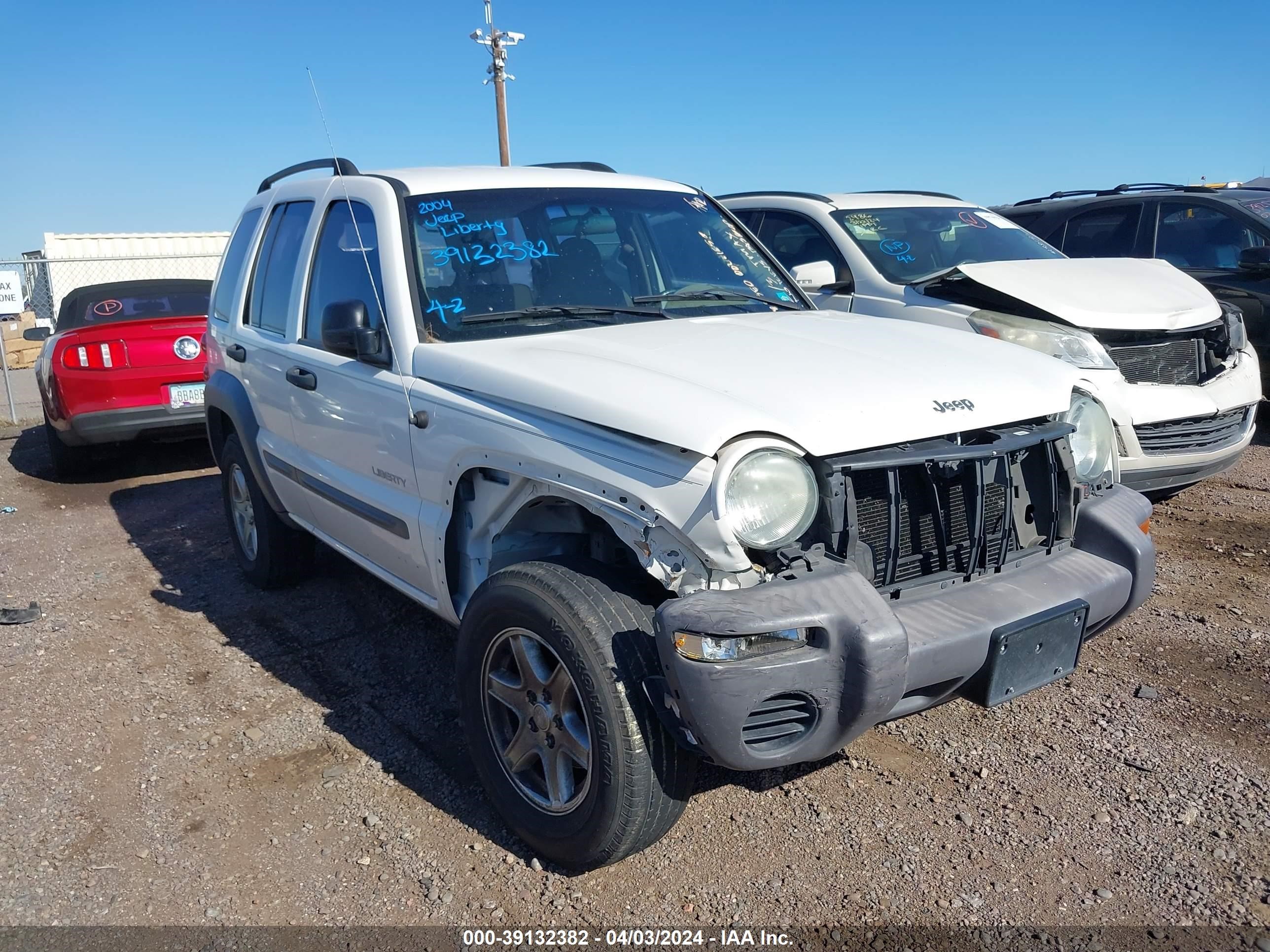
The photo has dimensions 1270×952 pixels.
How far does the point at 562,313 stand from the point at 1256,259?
5.98 m

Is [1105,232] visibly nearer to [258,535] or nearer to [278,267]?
[278,267]

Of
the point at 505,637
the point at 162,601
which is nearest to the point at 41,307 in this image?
the point at 162,601

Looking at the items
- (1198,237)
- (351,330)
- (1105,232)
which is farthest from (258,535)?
(1198,237)

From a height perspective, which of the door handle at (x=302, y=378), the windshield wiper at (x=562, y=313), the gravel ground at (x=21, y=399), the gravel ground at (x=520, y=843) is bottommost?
the gravel ground at (x=21, y=399)

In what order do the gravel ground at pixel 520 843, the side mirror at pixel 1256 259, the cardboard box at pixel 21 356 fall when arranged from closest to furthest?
the gravel ground at pixel 520 843 < the side mirror at pixel 1256 259 < the cardboard box at pixel 21 356

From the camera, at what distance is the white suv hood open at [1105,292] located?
5523mm

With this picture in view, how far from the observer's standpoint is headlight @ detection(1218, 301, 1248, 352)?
5.91 metres

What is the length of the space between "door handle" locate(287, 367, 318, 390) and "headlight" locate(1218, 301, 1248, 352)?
5.08 meters

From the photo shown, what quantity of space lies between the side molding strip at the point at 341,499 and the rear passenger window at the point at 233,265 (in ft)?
3.32

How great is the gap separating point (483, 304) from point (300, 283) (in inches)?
46.5

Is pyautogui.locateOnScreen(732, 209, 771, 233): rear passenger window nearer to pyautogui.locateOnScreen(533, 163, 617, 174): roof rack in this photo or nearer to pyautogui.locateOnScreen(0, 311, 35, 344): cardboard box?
pyautogui.locateOnScreen(533, 163, 617, 174): roof rack

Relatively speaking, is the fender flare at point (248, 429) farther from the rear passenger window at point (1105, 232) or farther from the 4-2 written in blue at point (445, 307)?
the rear passenger window at point (1105, 232)

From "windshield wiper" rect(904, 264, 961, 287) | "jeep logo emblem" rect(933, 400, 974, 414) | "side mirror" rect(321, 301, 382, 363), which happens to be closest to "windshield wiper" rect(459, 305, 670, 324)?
"side mirror" rect(321, 301, 382, 363)

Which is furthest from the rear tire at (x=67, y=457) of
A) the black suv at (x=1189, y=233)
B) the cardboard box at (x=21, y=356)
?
the cardboard box at (x=21, y=356)
